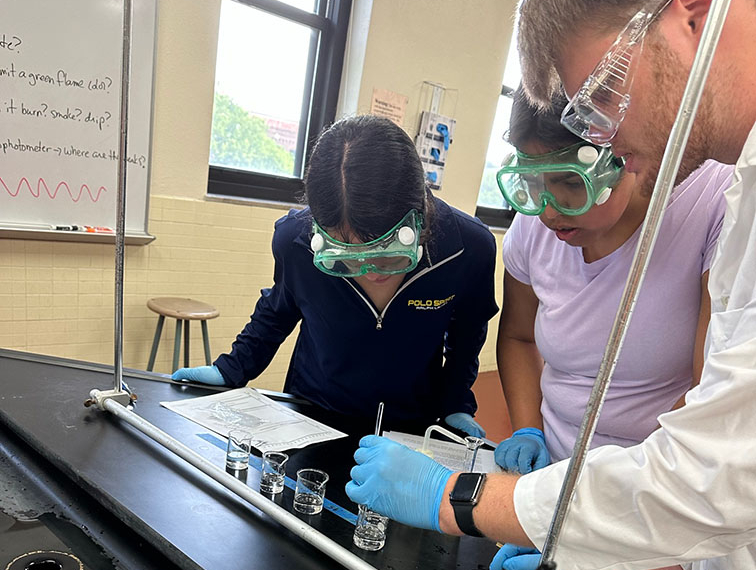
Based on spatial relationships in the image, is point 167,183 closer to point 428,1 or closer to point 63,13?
point 63,13

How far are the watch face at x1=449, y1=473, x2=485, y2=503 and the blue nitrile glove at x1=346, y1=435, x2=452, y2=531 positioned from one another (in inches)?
1.9

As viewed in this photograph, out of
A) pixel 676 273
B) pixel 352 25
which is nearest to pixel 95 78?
pixel 352 25

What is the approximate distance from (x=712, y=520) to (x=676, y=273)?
1.84ft

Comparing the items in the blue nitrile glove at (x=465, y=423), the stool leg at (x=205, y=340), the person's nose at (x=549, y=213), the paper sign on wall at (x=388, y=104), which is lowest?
the stool leg at (x=205, y=340)

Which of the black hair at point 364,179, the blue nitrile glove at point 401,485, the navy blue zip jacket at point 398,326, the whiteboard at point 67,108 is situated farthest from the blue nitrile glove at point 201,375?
the whiteboard at point 67,108

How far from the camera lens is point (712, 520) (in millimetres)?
569

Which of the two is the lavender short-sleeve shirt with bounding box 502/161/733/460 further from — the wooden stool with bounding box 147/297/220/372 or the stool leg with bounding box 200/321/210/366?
the stool leg with bounding box 200/321/210/366

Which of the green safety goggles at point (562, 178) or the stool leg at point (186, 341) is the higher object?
the green safety goggles at point (562, 178)

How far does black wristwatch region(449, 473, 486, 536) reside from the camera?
2.33 feet

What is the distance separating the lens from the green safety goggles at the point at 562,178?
3.40ft

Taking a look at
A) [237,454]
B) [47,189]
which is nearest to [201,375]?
[237,454]

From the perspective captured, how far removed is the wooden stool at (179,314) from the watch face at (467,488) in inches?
83.5

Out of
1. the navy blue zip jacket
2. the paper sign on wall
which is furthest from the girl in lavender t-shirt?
the paper sign on wall

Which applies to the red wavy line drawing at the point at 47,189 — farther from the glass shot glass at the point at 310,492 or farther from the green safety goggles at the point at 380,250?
the glass shot glass at the point at 310,492
